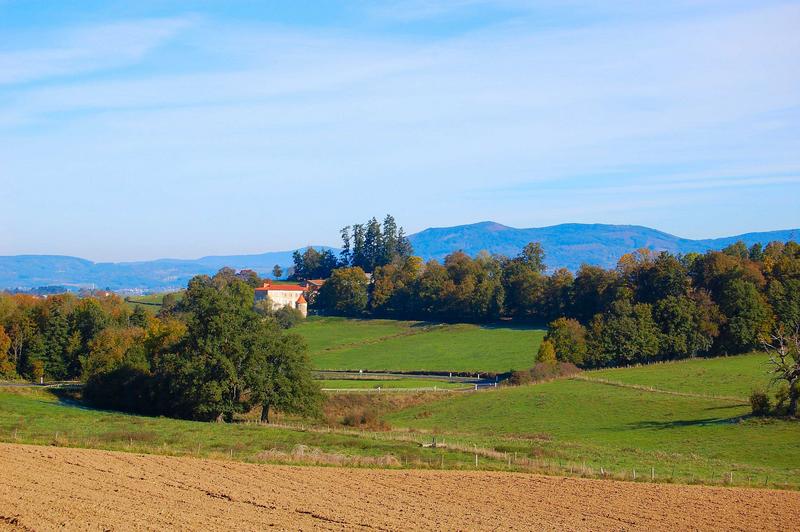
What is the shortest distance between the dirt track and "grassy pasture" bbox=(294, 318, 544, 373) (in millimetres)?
55567

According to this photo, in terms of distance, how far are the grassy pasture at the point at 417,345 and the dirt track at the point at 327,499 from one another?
5557cm

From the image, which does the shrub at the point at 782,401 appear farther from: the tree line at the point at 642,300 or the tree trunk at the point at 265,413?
the tree trunk at the point at 265,413

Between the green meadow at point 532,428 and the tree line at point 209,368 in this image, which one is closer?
the green meadow at point 532,428

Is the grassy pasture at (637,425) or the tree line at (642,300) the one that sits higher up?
the tree line at (642,300)

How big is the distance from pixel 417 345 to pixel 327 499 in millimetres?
79595

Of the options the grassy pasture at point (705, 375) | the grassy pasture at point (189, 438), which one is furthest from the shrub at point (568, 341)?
the grassy pasture at point (189, 438)

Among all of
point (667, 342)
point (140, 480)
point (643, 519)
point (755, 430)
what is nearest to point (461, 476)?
point (643, 519)

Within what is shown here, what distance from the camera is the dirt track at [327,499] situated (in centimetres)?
2225

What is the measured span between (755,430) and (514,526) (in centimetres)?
3009

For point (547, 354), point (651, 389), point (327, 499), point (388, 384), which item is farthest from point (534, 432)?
point (547, 354)

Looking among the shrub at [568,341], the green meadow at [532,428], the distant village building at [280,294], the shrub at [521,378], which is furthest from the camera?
the distant village building at [280,294]

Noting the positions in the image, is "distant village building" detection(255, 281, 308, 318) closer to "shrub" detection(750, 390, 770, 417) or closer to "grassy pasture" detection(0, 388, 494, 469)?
"grassy pasture" detection(0, 388, 494, 469)

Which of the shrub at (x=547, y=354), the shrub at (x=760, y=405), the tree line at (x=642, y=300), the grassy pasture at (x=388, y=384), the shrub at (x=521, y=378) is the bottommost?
the grassy pasture at (x=388, y=384)

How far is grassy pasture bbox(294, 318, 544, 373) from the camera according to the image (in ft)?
298
